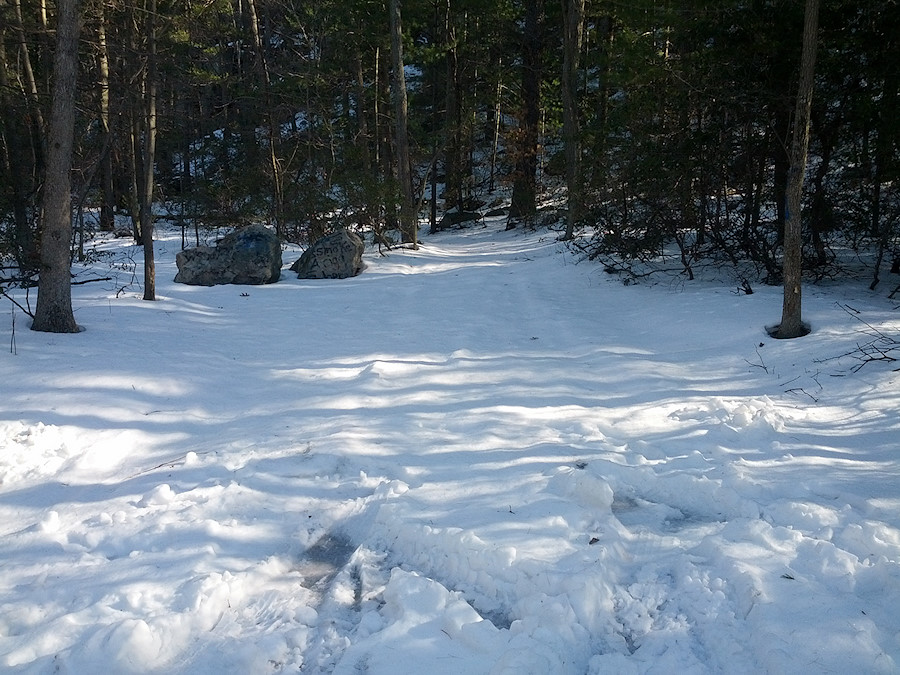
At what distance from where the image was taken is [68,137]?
24.0ft

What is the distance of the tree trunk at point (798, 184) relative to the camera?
22.2 ft

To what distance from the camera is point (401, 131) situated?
1773cm

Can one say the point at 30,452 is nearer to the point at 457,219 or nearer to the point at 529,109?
the point at 457,219

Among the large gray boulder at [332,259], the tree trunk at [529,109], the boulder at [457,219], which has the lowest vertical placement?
the large gray boulder at [332,259]

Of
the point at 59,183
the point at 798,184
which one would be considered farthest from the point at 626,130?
the point at 59,183

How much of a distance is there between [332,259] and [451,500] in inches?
388

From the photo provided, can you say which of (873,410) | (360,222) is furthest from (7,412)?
(360,222)

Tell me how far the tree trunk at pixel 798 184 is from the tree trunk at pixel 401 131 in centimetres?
1090

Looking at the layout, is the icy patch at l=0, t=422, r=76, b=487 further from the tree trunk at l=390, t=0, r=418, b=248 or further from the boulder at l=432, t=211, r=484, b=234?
the boulder at l=432, t=211, r=484, b=234

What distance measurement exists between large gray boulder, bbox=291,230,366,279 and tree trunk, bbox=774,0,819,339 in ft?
28.7

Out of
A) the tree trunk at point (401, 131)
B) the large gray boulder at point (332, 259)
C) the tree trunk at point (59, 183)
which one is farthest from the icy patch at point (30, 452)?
the tree trunk at point (401, 131)

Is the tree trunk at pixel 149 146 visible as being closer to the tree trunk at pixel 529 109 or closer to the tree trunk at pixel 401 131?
the tree trunk at pixel 401 131

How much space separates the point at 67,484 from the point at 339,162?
16.6 metres

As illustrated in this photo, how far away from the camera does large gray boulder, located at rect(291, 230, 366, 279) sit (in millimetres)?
13297
